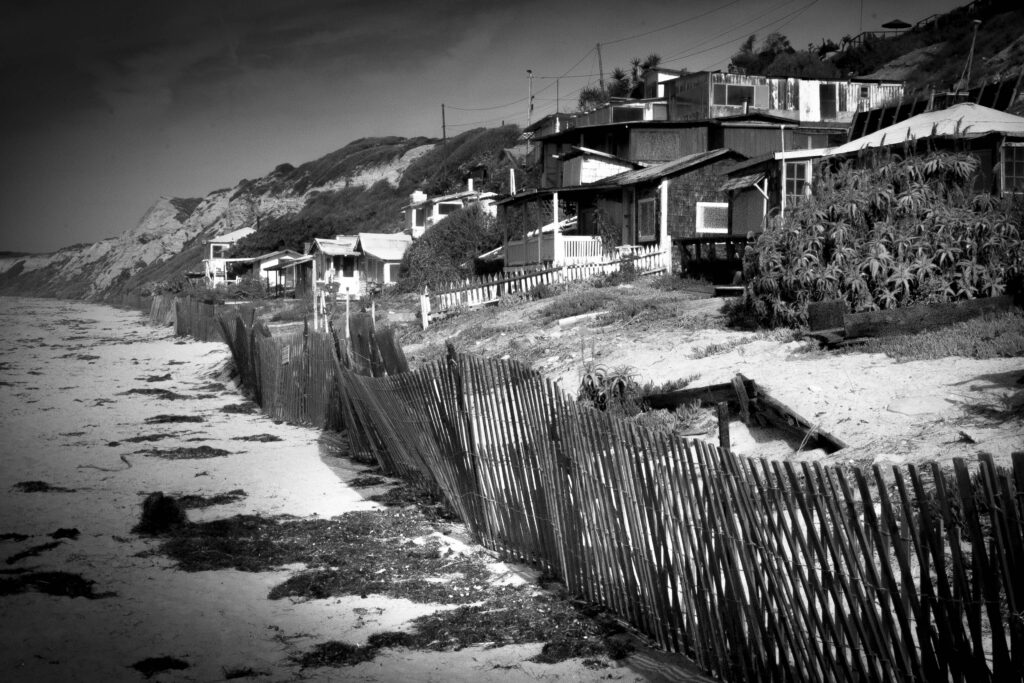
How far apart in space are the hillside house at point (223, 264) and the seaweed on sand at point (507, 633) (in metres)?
73.6

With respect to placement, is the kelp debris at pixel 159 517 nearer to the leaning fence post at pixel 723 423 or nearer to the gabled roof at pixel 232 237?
the leaning fence post at pixel 723 423

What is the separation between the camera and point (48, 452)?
1215cm

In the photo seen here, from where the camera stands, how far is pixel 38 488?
980cm

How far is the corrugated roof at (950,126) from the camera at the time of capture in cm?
1642

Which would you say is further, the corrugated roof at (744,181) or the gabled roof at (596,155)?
the gabled roof at (596,155)

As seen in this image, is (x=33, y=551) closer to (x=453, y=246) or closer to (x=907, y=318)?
(x=907, y=318)

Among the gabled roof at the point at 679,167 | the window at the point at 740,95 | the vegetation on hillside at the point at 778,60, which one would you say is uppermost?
the vegetation on hillside at the point at 778,60

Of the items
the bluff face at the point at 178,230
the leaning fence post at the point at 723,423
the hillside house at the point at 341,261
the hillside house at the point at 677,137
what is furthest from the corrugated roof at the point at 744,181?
the bluff face at the point at 178,230

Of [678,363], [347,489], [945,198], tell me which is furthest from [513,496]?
[945,198]

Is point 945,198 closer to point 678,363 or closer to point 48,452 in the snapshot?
point 678,363

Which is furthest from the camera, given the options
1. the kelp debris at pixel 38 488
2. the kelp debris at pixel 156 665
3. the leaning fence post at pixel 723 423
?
the kelp debris at pixel 38 488

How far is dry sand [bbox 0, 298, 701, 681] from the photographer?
503 centimetres

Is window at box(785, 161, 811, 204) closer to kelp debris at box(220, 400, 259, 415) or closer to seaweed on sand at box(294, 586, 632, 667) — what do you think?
kelp debris at box(220, 400, 259, 415)

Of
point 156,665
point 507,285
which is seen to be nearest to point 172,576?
point 156,665
